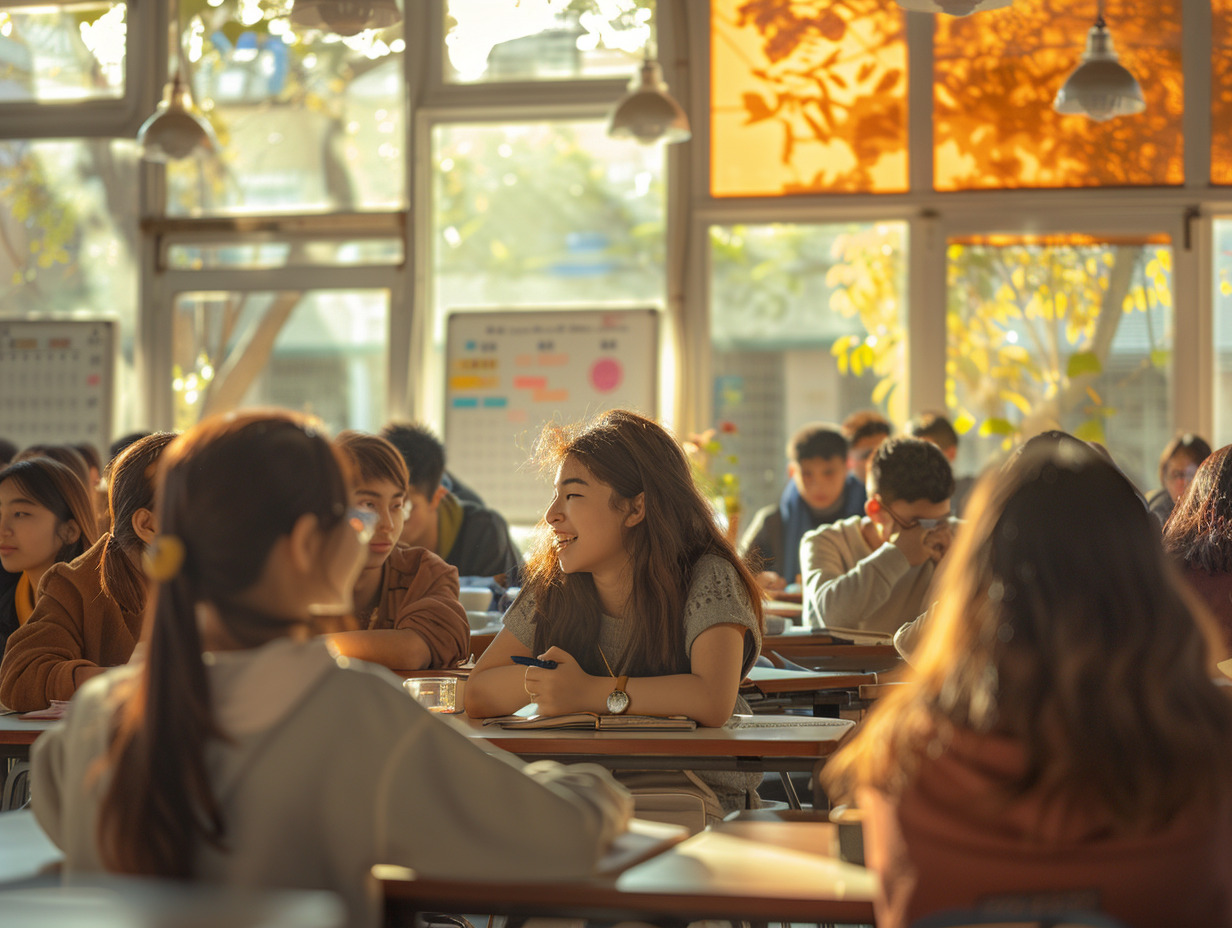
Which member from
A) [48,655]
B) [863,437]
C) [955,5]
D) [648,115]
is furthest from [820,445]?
[48,655]

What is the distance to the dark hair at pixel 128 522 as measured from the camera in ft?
9.11

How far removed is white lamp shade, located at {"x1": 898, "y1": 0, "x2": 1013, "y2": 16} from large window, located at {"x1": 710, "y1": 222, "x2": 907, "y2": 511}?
315 cm

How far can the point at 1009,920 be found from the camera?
1.23 m

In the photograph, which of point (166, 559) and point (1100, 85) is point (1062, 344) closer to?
point (1100, 85)

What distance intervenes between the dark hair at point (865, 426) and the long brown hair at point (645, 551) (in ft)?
11.1

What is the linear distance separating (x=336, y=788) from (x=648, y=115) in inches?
192

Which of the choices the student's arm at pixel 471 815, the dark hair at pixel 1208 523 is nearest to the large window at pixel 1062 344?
the dark hair at pixel 1208 523

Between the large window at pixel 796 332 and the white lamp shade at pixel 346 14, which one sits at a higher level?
the white lamp shade at pixel 346 14

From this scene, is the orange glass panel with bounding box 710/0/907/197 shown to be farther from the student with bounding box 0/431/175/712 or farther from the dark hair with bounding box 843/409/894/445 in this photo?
the student with bounding box 0/431/175/712

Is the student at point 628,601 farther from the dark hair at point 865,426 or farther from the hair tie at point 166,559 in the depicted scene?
the dark hair at point 865,426

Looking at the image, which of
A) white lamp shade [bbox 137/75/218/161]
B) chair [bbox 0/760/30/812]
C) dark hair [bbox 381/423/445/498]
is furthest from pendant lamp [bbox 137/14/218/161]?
chair [bbox 0/760/30/812]

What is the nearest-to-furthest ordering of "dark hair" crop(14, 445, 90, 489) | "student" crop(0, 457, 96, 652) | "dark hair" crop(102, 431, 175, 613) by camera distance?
"dark hair" crop(102, 431, 175, 613) < "student" crop(0, 457, 96, 652) < "dark hair" crop(14, 445, 90, 489)

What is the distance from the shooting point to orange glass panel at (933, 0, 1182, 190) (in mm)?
6500

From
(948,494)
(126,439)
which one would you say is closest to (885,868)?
(948,494)
